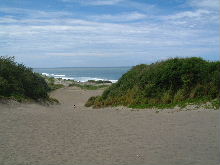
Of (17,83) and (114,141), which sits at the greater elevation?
(17,83)

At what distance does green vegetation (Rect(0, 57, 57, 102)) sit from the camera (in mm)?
21525

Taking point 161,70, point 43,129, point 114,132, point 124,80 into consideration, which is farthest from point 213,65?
point 43,129

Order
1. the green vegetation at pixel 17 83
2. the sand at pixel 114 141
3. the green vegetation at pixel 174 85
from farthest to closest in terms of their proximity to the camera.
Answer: the green vegetation at pixel 17 83 < the green vegetation at pixel 174 85 < the sand at pixel 114 141

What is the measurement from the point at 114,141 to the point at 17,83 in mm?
14361

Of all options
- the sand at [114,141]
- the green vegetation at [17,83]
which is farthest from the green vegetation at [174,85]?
the green vegetation at [17,83]

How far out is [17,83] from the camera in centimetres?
2322

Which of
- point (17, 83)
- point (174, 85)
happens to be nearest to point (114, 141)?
point (174, 85)

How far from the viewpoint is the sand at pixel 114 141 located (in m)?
8.25

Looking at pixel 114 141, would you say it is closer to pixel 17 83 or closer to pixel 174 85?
pixel 174 85

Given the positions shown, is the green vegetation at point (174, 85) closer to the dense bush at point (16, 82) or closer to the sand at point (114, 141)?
the sand at point (114, 141)

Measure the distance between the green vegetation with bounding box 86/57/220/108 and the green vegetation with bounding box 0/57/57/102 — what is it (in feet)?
20.1

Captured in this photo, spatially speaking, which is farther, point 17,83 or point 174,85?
point 17,83

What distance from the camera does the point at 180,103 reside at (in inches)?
724

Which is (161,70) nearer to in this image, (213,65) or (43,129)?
(213,65)
